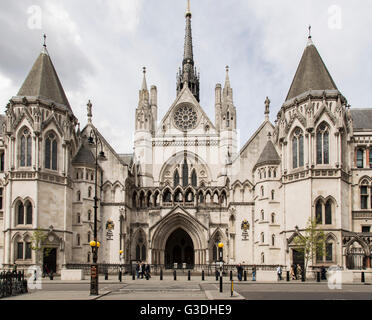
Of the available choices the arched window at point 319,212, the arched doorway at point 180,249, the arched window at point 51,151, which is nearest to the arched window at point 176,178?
the arched doorway at point 180,249

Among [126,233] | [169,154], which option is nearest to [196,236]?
[126,233]

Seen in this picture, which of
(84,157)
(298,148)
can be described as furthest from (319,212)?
Result: (84,157)

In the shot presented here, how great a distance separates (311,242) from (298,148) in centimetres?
912

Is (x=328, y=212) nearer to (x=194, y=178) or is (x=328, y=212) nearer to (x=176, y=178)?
(x=194, y=178)

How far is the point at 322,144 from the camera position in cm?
4519

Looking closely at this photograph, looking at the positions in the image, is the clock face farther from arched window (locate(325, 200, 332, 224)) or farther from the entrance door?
arched window (locate(325, 200, 332, 224))

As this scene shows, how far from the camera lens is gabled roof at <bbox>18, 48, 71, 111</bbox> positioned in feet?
160

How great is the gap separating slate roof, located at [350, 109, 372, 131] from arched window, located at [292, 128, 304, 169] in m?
5.81

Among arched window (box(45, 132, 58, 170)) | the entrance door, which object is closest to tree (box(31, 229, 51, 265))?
the entrance door

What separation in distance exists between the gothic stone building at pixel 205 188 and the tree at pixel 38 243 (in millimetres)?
339

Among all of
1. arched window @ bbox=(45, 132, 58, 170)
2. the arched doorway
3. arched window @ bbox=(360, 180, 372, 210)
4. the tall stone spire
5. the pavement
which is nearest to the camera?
Result: the pavement

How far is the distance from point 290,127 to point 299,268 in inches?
500
